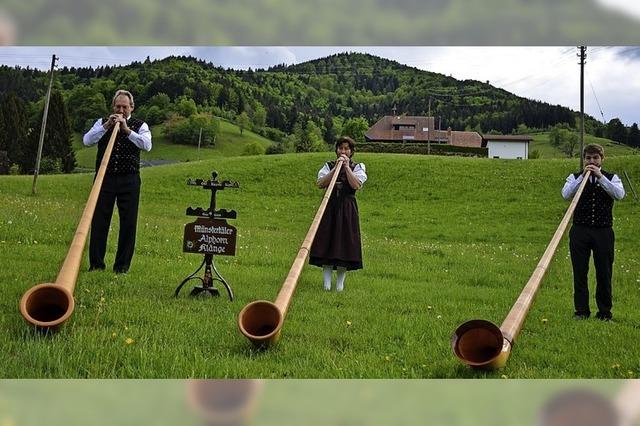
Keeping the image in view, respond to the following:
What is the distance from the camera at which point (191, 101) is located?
313 centimetres

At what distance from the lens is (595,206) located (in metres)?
2.94

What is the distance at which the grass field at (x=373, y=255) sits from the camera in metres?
2.68

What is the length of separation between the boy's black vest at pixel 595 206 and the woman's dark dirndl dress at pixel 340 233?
3.08 ft

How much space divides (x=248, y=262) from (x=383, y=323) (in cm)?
69

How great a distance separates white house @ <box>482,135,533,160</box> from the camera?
3.04m

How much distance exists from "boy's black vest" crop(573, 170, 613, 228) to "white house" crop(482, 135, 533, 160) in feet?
0.75

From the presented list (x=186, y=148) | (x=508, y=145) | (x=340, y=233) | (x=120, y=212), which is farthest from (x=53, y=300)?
(x=508, y=145)

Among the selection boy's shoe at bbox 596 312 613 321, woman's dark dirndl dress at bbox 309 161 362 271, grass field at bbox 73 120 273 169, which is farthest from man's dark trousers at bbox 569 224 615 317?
grass field at bbox 73 120 273 169

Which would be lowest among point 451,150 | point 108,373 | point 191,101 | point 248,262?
point 108,373

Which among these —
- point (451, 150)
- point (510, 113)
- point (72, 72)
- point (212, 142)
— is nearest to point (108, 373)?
point (212, 142)

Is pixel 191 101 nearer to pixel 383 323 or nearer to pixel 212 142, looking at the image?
pixel 212 142

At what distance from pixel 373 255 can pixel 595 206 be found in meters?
0.94

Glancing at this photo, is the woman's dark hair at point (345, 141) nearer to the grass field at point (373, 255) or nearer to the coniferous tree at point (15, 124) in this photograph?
the grass field at point (373, 255)
